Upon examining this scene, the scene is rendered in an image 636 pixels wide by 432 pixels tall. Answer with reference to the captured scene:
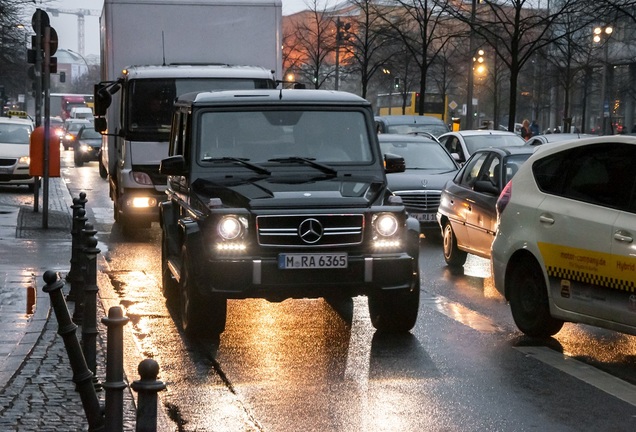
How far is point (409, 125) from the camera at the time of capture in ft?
116

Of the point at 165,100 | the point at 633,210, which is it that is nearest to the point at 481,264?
the point at 165,100

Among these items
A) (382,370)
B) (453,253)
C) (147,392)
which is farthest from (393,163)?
(147,392)

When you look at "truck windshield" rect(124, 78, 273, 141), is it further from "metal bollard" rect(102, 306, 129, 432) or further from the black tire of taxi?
"metal bollard" rect(102, 306, 129, 432)

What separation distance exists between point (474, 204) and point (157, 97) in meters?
5.29

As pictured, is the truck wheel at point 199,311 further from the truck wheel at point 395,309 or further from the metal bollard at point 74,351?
the metal bollard at point 74,351

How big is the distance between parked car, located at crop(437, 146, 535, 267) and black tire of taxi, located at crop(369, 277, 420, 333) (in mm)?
4116

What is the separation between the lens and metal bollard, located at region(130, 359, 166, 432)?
4.70 meters

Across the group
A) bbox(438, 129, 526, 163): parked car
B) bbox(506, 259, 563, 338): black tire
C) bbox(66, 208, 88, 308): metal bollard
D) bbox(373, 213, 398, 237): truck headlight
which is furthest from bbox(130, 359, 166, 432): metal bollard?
bbox(438, 129, 526, 163): parked car

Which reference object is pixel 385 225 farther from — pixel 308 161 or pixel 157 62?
pixel 157 62

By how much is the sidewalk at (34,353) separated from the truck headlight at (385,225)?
226 centimetres

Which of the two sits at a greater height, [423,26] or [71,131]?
[423,26]

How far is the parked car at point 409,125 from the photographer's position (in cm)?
3478

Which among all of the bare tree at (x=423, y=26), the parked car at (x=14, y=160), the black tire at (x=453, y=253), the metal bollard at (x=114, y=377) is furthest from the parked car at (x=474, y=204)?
the bare tree at (x=423, y=26)

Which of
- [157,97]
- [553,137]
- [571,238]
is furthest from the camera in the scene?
[553,137]
